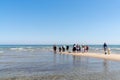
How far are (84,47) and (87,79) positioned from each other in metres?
39.8

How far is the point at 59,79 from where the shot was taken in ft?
52.3

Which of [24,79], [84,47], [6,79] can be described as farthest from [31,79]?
[84,47]

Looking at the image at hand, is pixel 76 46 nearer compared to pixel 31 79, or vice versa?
pixel 31 79

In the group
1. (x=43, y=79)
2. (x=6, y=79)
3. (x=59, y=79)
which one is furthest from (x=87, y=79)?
(x=6, y=79)

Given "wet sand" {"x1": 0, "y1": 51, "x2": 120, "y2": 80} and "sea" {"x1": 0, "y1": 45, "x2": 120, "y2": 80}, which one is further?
"sea" {"x1": 0, "y1": 45, "x2": 120, "y2": 80}

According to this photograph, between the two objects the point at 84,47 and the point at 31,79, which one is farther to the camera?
the point at 84,47

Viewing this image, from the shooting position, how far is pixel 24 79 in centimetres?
1605

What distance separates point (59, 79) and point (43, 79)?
113cm

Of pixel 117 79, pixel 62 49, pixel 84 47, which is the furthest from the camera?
pixel 62 49

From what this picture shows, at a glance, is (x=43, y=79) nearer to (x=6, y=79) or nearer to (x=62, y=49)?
(x=6, y=79)

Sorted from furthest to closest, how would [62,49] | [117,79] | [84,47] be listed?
[62,49]
[84,47]
[117,79]

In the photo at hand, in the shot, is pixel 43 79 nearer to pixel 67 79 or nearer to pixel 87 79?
pixel 67 79

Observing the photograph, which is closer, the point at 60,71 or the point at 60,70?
the point at 60,71

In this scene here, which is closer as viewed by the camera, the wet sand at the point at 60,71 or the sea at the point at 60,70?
the wet sand at the point at 60,71
